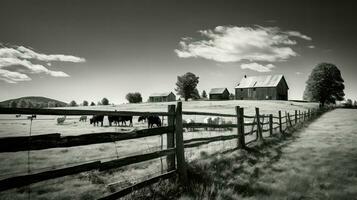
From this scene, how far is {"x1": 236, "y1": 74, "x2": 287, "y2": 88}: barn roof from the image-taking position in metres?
67.2

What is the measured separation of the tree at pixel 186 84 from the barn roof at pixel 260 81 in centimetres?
1660

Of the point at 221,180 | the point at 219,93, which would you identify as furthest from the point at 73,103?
the point at 221,180

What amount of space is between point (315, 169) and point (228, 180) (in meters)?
2.65

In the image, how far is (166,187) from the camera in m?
4.21

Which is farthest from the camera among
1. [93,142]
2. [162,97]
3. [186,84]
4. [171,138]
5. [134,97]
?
[134,97]

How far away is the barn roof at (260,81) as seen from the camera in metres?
67.2

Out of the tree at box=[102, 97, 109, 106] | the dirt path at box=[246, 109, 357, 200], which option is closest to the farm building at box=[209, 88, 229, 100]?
the dirt path at box=[246, 109, 357, 200]

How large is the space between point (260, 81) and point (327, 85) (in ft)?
59.9

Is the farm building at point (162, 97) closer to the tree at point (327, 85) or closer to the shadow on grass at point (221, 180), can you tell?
the tree at point (327, 85)

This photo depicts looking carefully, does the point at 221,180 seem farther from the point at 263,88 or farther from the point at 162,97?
the point at 162,97

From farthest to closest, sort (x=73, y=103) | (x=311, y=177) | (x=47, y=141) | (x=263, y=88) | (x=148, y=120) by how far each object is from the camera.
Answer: (x=73, y=103) → (x=263, y=88) → (x=148, y=120) → (x=311, y=177) → (x=47, y=141)

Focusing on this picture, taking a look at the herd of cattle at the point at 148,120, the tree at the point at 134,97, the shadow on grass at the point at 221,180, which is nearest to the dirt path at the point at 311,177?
the shadow on grass at the point at 221,180

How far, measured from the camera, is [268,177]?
17.1 feet

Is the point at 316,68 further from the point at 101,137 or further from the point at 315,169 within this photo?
the point at 101,137
